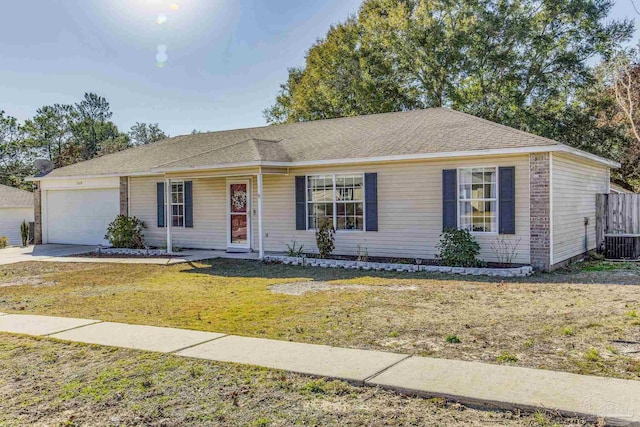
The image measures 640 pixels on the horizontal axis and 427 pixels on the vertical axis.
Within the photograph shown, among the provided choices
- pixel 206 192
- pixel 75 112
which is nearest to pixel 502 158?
pixel 206 192

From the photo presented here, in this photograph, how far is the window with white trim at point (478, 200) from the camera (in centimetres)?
1192

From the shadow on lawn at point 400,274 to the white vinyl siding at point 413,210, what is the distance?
118 cm

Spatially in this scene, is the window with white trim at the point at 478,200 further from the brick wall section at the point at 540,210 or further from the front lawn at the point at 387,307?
the front lawn at the point at 387,307

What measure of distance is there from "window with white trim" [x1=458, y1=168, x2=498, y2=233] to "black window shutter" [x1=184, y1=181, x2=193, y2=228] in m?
8.55

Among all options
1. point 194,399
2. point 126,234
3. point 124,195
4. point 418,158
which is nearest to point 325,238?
point 418,158

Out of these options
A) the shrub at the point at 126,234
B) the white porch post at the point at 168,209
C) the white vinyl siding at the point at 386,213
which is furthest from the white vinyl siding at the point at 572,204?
the shrub at the point at 126,234

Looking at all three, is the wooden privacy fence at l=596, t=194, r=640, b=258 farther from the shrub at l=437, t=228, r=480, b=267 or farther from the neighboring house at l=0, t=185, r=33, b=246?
the neighboring house at l=0, t=185, r=33, b=246

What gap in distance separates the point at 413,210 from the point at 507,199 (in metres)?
2.27

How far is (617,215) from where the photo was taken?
1488 centimetres

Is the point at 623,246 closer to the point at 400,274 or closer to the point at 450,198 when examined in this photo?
the point at 450,198

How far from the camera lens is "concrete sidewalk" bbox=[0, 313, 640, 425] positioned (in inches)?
155

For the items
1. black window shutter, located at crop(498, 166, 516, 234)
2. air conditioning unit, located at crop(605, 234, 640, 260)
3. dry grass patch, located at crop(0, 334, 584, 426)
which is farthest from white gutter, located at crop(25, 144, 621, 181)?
dry grass patch, located at crop(0, 334, 584, 426)

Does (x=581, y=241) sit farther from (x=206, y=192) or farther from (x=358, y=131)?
(x=206, y=192)

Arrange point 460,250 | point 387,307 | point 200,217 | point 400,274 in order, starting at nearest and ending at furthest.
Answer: point 387,307, point 400,274, point 460,250, point 200,217
